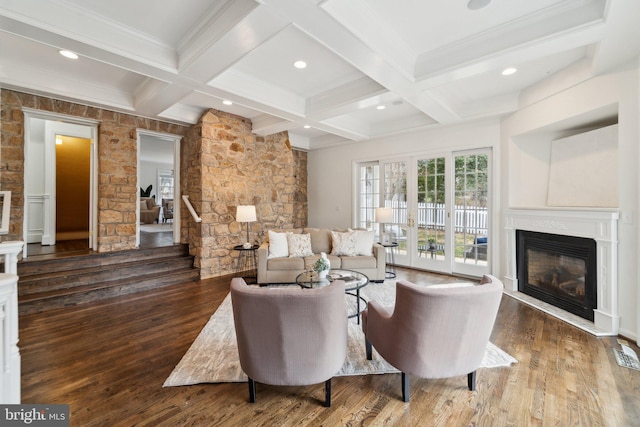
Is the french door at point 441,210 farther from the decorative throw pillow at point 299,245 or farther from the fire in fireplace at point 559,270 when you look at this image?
the decorative throw pillow at point 299,245

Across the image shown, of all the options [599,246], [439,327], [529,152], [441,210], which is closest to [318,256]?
[441,210]

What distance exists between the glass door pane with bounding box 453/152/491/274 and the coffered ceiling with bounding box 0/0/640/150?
0.92 m

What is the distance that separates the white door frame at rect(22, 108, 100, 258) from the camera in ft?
12.8

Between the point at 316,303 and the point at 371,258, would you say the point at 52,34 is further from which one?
the point at 371,258

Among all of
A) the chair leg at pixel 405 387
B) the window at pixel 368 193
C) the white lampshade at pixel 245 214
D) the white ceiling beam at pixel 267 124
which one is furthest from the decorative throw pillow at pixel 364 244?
the chair leg at pixel 405 387

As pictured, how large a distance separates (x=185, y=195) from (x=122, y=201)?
97cm

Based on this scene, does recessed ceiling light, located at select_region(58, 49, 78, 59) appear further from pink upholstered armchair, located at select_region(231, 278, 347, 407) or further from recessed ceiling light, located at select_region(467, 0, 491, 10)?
recessed ceiling light, located at select_region(467, 0, 491, 10)

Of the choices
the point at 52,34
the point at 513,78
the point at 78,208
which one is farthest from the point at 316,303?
the point at 78,208

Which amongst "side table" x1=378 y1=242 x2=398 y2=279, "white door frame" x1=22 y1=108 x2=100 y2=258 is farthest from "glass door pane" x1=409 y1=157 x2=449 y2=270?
"white door frame" x1=22 y1=108 x2=100 y2=258

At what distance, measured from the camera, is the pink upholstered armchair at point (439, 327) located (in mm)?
1707

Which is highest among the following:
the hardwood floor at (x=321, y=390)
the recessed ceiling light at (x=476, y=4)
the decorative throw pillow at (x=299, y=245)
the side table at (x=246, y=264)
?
the recessed ceiling light at (x=476, y=4)

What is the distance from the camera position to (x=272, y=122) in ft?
16.3

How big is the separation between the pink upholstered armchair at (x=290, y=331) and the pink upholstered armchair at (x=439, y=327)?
1.27 feet

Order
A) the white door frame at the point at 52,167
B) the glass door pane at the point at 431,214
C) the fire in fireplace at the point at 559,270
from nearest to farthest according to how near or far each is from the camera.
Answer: the fire in fireplace at the point at 559,270 < the white door frame at the point at 52,167 < the glass door pane at the point at 431,214
